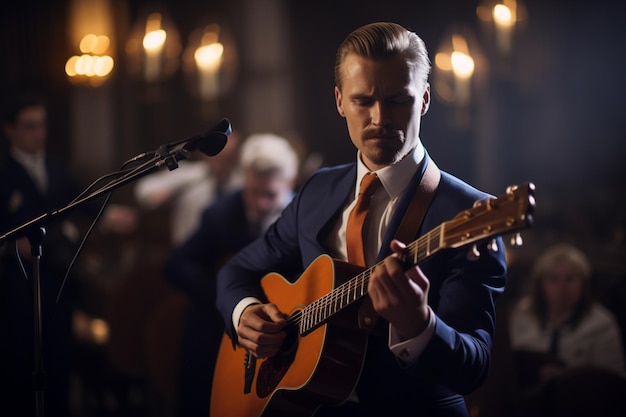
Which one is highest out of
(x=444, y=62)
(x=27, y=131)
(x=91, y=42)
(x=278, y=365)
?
(x=91, y=42)

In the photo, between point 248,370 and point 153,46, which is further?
point 153,46

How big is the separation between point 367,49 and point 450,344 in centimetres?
64

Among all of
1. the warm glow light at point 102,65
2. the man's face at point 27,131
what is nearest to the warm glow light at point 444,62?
the man's face at point 27,131

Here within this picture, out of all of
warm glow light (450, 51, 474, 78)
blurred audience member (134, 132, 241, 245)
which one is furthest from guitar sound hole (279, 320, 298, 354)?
warm glow light (450, 51, 474, 78)

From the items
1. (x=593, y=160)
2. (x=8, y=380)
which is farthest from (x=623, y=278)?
(x=593, y=160)

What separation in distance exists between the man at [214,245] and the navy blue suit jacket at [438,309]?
1434 mm

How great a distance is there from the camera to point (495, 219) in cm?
146

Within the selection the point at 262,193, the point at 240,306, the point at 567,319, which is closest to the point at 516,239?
the point at 240,306

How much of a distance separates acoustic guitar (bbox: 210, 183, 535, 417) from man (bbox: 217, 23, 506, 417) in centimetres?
4

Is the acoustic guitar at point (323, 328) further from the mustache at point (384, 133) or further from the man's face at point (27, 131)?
the man's face at point (27, 131)

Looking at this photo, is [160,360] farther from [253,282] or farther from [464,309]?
[464,309]

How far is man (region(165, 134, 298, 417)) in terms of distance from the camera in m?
3.40

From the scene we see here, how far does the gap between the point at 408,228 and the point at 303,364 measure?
0.41m

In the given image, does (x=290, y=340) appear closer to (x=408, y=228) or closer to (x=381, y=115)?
(x=408, y=228)
